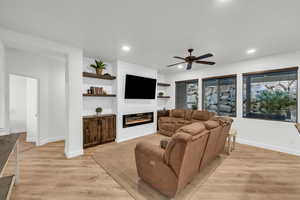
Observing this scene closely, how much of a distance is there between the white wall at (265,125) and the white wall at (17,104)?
756 centimetres

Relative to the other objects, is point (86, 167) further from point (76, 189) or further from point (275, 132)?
point (275, 132)

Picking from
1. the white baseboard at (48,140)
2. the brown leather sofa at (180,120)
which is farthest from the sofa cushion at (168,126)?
the white baseboard at (48,140)

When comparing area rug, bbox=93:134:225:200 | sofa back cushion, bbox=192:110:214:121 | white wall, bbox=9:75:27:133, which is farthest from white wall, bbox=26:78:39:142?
sofa back cushion, bbox=192:110:214:121

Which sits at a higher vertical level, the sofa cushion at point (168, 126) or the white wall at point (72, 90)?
the white wall at point (72, 90)

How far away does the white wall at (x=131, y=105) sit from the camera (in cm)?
424

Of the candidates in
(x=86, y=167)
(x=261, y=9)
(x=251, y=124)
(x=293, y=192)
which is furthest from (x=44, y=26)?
(x=251, y=124)

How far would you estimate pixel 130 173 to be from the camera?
2.41 metres

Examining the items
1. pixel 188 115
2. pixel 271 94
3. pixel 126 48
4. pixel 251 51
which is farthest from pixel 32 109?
pixel 271 94

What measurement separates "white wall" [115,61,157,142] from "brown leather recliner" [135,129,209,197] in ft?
7.80

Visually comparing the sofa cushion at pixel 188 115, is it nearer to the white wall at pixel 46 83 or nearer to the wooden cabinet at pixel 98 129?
the wooden cabinet at pixel 98 129

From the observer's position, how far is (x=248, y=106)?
13.7 ft

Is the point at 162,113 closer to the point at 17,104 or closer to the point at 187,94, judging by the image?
the point at 187,94

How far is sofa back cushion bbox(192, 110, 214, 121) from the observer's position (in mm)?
4743

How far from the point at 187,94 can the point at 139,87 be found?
2500 mm
